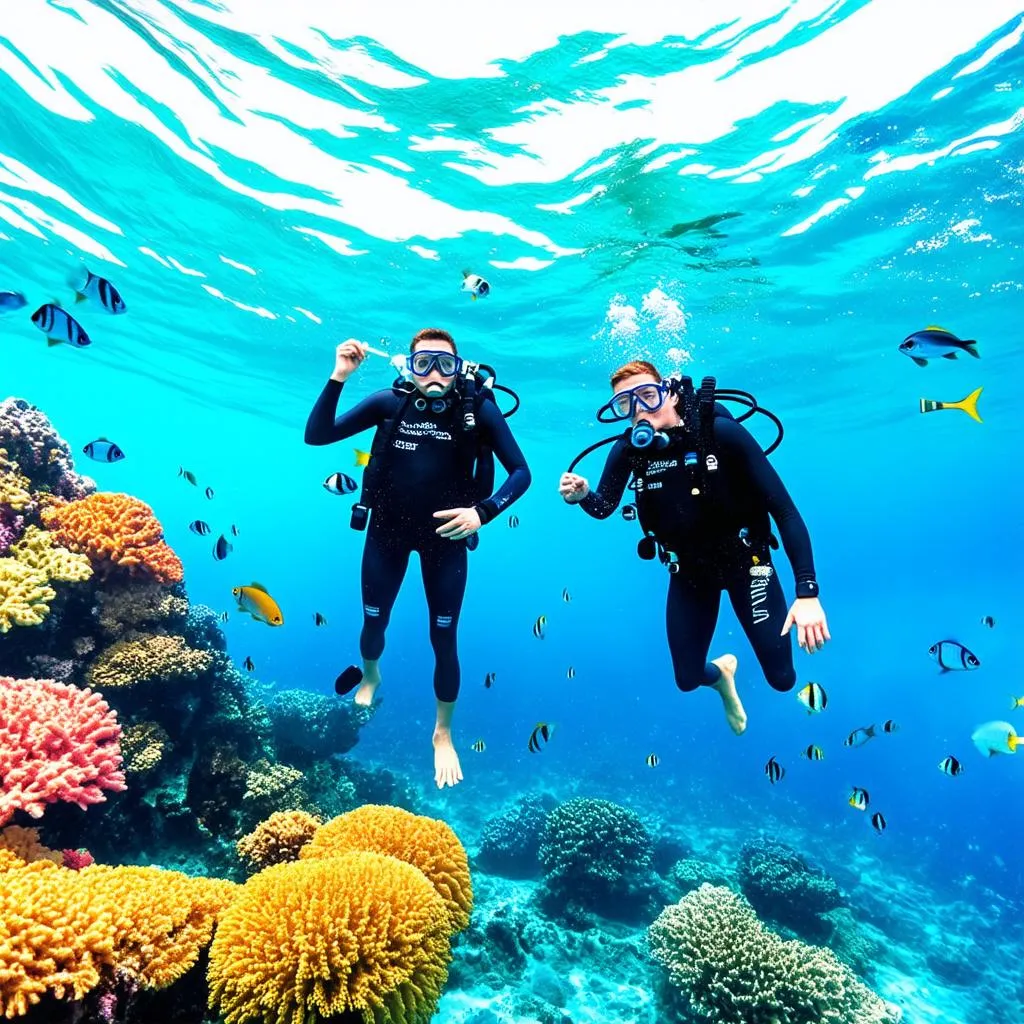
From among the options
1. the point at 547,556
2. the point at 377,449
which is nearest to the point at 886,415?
the point at 377,449

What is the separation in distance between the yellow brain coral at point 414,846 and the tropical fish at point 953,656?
6054mm

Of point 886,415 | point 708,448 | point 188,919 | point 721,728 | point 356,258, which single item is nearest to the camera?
point 188,919

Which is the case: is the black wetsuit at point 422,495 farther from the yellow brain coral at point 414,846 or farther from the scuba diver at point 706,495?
the yellow brain coral at point 414,846

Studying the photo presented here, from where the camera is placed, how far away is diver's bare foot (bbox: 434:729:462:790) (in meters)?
6.16

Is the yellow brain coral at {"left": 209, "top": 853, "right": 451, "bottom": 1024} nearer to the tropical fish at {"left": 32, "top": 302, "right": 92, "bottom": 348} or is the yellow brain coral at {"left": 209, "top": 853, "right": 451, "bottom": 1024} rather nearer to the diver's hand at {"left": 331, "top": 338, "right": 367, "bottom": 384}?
the diver's hand at {"left": 331, "top": 338, "right": 367, "bottom": 384}

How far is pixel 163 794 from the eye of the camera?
654 cm

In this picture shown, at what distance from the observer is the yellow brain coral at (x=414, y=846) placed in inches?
193

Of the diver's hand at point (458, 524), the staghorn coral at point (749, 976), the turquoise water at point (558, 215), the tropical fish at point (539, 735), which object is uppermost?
the turquoise water at point (558, 215)

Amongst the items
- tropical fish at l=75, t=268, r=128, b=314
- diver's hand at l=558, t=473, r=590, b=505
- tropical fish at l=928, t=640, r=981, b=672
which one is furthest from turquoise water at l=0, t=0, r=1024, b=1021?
tropical fish at l=928, t=640, r=981, b=672

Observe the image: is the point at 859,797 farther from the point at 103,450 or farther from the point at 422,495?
the point at 103,450

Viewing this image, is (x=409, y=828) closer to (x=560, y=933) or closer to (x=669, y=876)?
(x=560, y=933)

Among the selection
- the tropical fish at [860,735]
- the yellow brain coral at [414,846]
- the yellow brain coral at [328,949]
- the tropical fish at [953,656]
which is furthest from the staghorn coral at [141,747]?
the tropical fish at [953,656]

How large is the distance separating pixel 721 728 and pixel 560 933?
5131 centimetres

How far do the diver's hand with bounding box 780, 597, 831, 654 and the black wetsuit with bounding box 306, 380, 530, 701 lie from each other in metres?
2.59
